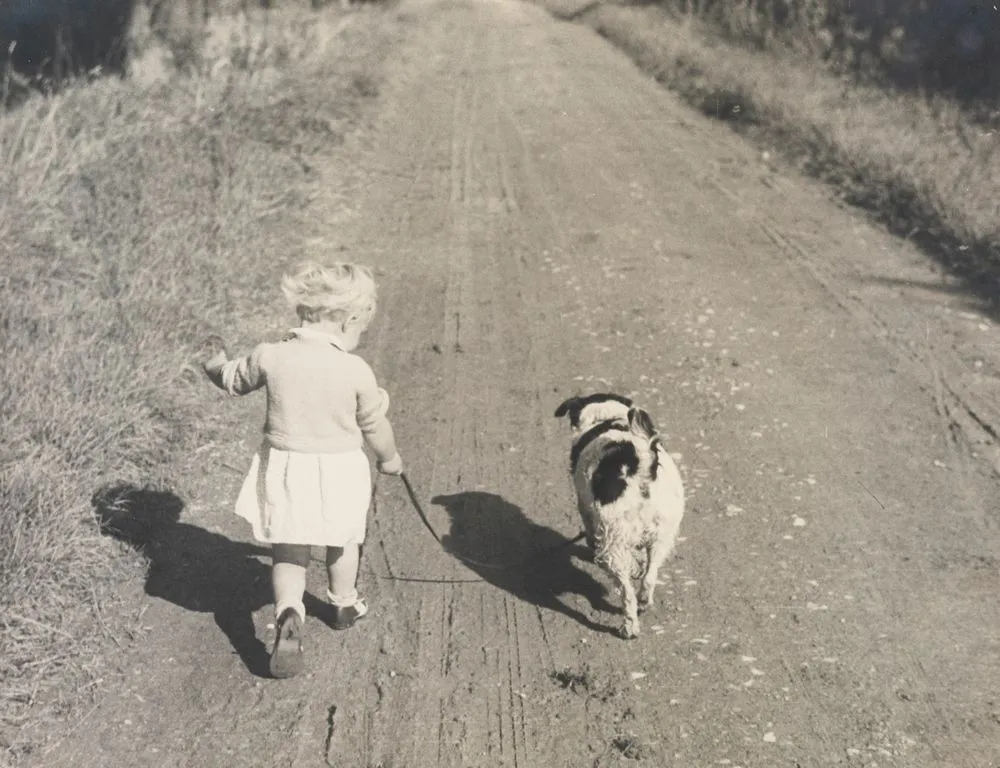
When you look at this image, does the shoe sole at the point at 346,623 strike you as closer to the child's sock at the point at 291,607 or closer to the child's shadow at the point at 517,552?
the child's sock at the point at 291,607

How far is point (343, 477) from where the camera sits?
13.8 ft

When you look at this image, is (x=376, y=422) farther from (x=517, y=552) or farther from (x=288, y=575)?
(x=517, y=552)

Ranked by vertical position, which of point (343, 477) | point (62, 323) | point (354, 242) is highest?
point (343, 477)

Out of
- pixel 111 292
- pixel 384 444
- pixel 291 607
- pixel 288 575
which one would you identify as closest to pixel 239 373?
pixel 384 444

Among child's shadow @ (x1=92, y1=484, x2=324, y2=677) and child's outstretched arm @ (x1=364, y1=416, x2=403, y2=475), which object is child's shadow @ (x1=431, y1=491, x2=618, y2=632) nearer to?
child's shadow @ (x1=92, y1=484, x2=324, y2=677)

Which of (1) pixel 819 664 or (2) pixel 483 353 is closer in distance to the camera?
(1) pixel 819 664

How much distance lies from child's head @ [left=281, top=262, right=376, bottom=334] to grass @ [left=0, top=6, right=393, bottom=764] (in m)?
1.65

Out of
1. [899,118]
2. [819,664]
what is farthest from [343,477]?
[899,118]

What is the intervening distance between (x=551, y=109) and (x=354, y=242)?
6.55m

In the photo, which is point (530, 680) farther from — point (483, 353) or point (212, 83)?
point (212, 83)

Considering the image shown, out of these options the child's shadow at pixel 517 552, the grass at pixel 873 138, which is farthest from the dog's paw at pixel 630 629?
the grass at pixel 873 138

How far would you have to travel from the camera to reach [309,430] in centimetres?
409

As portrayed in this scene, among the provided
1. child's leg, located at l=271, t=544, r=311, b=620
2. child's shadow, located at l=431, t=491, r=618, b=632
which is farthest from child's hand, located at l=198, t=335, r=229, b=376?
child's leg, located at l=271, t=544, r=311, b=620

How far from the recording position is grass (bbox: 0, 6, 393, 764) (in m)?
4.38
